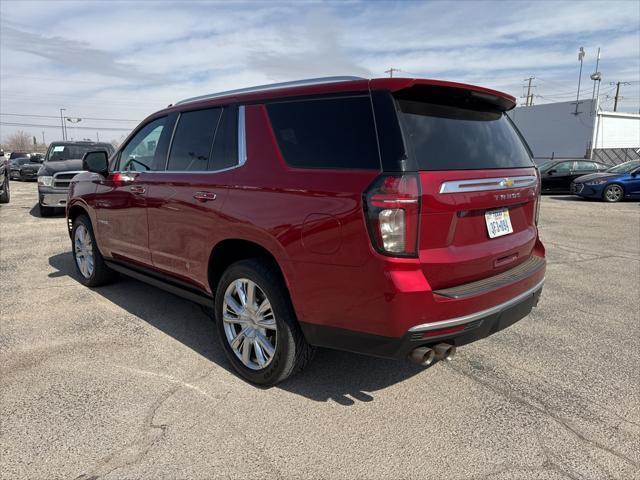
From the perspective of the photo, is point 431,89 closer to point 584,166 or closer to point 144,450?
point 144,450

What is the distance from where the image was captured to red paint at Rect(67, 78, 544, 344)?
2551 mm

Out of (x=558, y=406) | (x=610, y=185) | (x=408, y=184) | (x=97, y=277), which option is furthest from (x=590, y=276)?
(x=610, y=185)

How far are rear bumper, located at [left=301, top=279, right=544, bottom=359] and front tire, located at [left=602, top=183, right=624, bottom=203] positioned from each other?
587 inches

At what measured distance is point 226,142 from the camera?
3574 millimetres

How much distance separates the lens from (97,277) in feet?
18.1

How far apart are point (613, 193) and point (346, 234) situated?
1604 centimetres

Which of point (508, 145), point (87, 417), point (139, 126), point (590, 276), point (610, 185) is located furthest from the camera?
point (610, 185)

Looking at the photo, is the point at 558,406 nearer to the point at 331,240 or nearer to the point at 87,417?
the point at 331,240

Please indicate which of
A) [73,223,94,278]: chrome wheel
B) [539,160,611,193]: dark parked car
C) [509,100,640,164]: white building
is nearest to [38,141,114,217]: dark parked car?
[73,223,94,278]: chrome wheel

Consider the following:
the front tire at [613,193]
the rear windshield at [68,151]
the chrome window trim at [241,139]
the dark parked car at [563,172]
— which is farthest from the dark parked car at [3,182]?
the front tire at [613,193]

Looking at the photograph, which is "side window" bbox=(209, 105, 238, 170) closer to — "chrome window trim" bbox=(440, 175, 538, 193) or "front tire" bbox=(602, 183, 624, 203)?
"chrome window trim" bbox=(440, 175, 538, 193)

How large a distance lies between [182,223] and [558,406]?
2.97 meters

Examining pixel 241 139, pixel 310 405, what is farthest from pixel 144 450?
pixel 241 139

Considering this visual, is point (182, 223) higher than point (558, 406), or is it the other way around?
point (182, 223)
